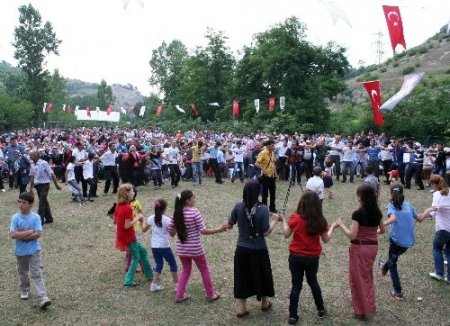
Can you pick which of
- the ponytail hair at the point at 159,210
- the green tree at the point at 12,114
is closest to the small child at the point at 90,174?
the ponytail hair at the point at 159,210

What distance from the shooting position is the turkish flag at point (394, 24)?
9.05 metres

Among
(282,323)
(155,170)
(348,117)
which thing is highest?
(348,117)

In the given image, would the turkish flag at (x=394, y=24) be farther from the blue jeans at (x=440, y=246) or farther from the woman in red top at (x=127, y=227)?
the woman in red top at (x=127, y=227)

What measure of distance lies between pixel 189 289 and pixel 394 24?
21.1 feet

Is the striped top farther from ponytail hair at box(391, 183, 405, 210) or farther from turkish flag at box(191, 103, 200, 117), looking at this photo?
turkish flag at box(191, 103, 200, 117)

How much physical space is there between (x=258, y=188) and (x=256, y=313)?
1.70 metres

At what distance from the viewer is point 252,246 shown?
564 cm

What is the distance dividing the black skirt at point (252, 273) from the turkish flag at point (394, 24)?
5.73 meters

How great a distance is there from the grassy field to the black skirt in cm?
38

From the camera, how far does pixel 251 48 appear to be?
151 ft

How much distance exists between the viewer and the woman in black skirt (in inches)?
219

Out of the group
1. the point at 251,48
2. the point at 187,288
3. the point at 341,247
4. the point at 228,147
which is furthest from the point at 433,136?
the point at 251,48

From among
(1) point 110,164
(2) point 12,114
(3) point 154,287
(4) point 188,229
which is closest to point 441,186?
(4) point 188,229

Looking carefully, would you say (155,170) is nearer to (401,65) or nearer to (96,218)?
(96,218)
